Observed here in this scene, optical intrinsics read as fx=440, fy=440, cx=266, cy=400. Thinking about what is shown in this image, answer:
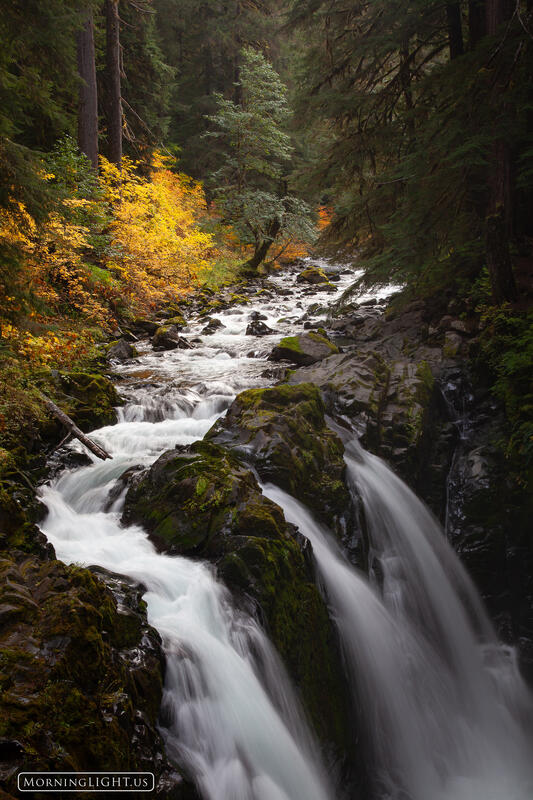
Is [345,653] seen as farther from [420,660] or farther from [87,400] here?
[87,400]

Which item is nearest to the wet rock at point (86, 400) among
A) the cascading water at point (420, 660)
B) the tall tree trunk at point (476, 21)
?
the cascading water at point (420, 660)

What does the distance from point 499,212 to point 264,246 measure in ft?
56.0

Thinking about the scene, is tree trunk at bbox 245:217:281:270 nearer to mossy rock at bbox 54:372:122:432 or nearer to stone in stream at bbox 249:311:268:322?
stone in stream at bbox 249:311:268:322

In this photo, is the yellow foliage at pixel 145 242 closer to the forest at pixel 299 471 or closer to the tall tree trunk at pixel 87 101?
the forest at pixel 299 471

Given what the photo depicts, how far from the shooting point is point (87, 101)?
12492 mm

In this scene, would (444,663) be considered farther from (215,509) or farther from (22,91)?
(22,91)

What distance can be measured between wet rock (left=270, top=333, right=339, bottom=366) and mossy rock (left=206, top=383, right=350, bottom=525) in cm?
358

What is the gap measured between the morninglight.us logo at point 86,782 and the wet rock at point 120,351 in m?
8.54

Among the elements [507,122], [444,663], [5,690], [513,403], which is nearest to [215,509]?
[5,690]

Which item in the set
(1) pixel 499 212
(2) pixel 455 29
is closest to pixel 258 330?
(1) pixel 499 212

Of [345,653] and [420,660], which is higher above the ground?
[345,653]

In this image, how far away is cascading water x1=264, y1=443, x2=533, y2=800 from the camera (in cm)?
411

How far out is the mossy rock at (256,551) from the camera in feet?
11.7

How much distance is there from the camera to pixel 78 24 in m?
5.11
